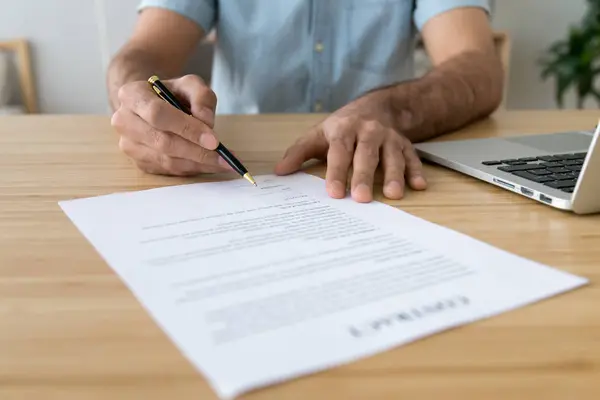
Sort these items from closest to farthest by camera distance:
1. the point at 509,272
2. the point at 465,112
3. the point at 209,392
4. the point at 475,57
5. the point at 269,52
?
the point at 209,392
the point at 509,272
the point at 465,112
the point at 475,57
the point at 269,52

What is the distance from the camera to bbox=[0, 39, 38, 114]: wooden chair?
8.96 feet

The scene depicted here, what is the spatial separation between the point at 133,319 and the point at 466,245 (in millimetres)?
231

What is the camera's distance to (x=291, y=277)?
355 mm

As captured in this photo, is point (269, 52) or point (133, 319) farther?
point (269, 52)

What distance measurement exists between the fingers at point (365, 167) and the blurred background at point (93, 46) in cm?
210

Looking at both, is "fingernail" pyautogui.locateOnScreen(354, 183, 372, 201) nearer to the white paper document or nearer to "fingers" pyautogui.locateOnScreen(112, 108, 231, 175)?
the white paper document

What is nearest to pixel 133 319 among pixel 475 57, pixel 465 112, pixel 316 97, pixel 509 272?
pixel 509 272

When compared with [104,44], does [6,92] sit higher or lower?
lower

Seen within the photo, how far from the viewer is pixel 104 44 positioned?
2799 millimetres

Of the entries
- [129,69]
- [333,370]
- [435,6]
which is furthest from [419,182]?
[435,6]

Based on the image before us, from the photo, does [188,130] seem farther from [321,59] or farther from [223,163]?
[321,59]

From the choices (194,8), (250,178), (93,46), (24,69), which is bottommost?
(24,69)

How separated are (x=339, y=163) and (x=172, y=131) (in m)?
0.16

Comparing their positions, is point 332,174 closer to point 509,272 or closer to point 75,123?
point 509,272
